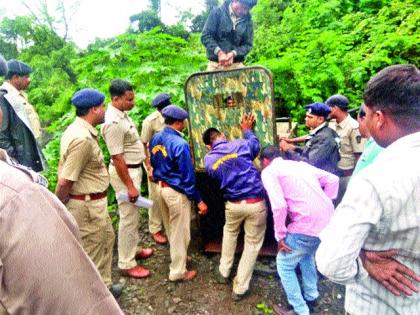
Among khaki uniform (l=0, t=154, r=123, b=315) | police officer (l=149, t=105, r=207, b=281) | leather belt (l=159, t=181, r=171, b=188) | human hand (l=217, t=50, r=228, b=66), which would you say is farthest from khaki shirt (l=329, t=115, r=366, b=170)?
khaki uniform (l=0, t=154, r=123, b=315)

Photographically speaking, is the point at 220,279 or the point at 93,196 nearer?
the point at 93,196

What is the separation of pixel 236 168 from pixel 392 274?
2309mm

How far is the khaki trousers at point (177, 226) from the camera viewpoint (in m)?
3.91

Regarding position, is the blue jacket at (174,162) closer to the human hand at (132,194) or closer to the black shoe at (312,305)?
the human hand at (132,194)

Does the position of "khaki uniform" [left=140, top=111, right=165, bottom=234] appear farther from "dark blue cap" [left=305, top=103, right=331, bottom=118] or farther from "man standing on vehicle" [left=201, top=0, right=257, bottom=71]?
"dark blue cap" [left=305, top=103, right=331, bottom=118]

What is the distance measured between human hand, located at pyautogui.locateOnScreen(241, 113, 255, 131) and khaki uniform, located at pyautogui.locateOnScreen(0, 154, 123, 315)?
3.32 metres

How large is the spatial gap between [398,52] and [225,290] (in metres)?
6.16

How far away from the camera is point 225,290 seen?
3883 mm

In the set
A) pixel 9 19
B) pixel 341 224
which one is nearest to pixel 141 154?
pixel 341 224

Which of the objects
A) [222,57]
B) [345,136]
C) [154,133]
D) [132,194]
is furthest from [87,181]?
[345,136]

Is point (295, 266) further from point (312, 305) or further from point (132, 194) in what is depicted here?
point (132, 194)

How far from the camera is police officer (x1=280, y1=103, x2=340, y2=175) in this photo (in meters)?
3.90

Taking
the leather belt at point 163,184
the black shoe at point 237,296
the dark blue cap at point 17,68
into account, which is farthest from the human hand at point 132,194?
the dark blue cap at point 17,68

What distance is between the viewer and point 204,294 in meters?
3.81
